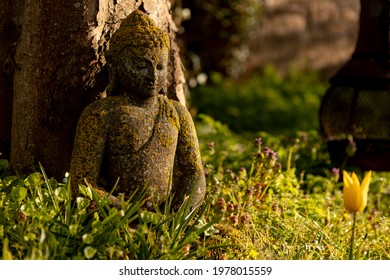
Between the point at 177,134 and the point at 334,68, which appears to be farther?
the point at 334,68

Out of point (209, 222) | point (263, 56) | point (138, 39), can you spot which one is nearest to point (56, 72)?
point (138, 39)

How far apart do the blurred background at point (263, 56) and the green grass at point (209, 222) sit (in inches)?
172

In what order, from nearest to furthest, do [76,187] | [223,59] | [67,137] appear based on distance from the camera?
1. [76,187]
2. [67,137]
3. [223,59]

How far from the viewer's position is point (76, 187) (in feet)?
11.5

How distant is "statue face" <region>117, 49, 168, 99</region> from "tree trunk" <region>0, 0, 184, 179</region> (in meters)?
0.40

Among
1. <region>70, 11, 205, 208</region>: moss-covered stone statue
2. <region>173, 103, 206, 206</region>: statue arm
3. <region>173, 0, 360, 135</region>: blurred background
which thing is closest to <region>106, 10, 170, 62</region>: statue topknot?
<region>70, 11, 205, 208</region>: moss-covered stone statue

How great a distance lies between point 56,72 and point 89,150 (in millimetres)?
670

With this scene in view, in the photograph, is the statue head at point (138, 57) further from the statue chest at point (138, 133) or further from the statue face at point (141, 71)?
the statue chest at point (138, 133)

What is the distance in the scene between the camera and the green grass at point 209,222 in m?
3.09

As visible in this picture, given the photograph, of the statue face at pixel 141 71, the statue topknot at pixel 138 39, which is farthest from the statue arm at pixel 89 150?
the statue topknot at pixel 138 39

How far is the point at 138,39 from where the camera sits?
11.7ft
